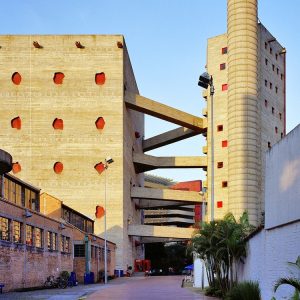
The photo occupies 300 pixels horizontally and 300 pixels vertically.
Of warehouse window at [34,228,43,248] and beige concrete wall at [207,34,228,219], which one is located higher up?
beige concrete wall at [207,34,228,219]

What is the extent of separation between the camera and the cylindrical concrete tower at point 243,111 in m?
80.2

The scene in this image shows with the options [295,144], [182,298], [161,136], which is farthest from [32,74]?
[295,144]

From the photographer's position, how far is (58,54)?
8788cm

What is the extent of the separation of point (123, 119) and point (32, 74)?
48.3ft

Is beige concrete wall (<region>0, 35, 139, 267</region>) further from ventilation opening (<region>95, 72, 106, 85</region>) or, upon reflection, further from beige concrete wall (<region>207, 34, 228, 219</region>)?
beige concrete wall (<region>207, 34, 228, 219</region>)

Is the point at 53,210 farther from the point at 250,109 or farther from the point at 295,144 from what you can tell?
the point at 295,144

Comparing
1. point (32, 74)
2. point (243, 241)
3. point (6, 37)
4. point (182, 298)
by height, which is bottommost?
point (182, 298)

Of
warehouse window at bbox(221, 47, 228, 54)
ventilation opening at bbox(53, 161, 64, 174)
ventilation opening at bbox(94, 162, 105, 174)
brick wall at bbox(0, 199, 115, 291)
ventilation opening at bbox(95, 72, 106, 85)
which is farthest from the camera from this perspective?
warehouse window at bbox(221, 47, 228, 54)

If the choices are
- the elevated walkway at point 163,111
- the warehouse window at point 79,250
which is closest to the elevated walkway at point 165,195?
the elevated walkway at point 163,111

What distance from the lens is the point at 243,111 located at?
3211 inches

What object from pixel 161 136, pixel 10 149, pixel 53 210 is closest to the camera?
pixel 53 210

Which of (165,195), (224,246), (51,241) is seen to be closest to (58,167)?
(165,195)

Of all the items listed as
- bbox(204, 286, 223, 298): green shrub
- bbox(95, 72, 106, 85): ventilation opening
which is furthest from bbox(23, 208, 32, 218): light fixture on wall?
bbox(95, 72, 106, 85): ventilation opening

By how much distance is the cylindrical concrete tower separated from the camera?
80250 mm
